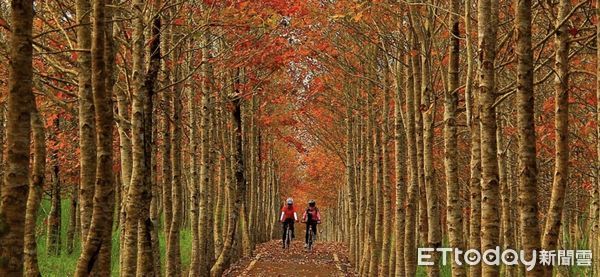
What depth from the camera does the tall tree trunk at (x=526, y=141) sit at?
5859 mm

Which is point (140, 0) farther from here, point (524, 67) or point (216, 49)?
point (216, 49)

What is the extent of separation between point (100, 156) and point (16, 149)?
1.86 meters

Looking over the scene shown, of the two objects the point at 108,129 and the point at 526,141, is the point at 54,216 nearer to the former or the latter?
the point at 108,129

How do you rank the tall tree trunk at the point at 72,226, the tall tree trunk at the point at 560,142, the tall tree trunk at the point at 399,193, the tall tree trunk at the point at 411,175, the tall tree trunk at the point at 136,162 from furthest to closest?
the tall tree trunk at the point at 72,226, the tall tree trunk at the point at 399,193, the tall tree trunk at the point at 411,175, the tall tree trunk at the point at 136,162, the tall tree trunk at the point at 560,142

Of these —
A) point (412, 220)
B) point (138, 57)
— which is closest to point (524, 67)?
point (138, 57)

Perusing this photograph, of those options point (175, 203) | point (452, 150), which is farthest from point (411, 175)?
point (175, 203)

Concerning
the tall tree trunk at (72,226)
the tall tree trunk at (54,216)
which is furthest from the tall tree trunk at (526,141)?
the tall tree trunk at (72,226)

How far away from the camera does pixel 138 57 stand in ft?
29.8

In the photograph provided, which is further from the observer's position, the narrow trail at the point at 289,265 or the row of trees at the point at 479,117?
the narrow trail at the point at 289,265

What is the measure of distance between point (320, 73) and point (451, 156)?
1376 cm

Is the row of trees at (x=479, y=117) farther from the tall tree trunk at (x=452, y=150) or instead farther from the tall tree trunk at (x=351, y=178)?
the tall tree trunk at (x=351, y=178)

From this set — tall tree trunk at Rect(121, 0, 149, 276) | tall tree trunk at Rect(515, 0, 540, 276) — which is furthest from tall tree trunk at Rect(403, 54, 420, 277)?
tall tree trunk at Rect(515, 0, 540, 276)

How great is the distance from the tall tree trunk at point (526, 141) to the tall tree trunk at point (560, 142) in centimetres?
56

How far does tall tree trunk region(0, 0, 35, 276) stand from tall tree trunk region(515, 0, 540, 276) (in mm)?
4188
